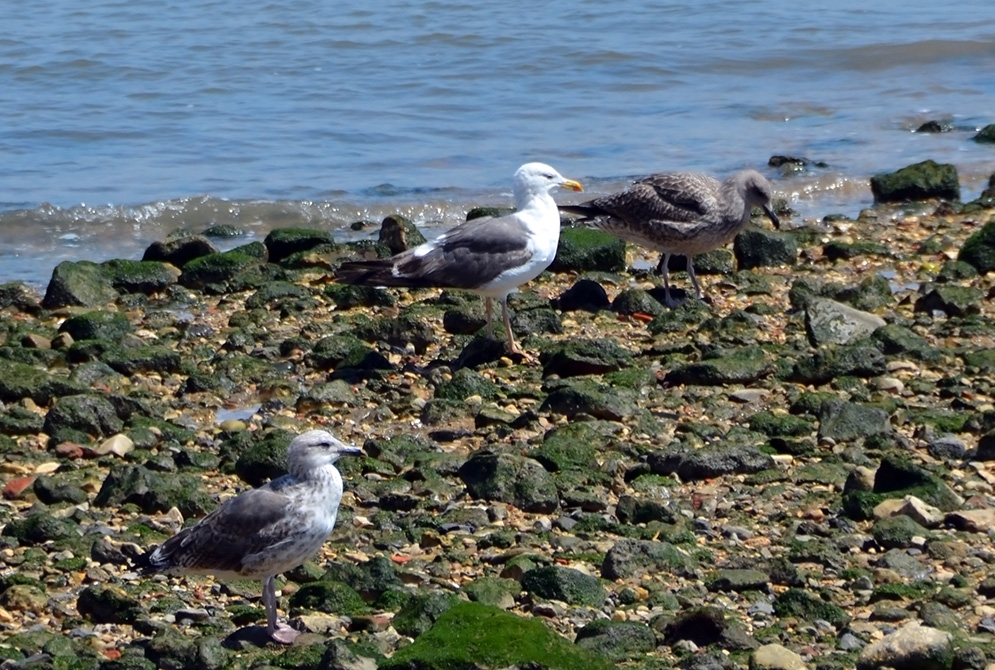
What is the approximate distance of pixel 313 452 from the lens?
18.7ft

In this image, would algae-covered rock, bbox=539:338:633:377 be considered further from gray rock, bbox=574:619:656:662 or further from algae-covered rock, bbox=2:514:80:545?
gray rock, bbox=574:619:656:662

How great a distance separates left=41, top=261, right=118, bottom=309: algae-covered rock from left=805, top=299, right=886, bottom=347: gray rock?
15.0 ft

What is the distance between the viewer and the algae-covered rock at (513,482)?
22.2 feet

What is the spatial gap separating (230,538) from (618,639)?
1.33 meters

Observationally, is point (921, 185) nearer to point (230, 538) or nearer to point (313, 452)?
point (313, 452)

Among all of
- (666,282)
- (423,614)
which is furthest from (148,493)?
(666,282)

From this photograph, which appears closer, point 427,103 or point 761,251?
point 761,251

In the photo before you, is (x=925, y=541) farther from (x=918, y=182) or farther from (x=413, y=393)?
(x=918, y=182)

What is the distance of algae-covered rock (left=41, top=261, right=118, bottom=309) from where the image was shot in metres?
10.7

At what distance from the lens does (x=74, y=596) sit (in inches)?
231

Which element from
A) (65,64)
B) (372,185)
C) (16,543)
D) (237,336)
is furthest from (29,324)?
(65,64)

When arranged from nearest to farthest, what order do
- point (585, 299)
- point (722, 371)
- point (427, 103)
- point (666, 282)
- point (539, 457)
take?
point (539, 457), point (722, 371), point (585, 299), point (666, 282), point (427, 103)

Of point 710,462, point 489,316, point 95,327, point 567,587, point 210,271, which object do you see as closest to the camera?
point 567,587

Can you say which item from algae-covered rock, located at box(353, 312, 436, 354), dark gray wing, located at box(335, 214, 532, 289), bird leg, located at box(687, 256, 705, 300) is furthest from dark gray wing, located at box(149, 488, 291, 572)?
bird leg, located at box(687, 256, 705, 300)
